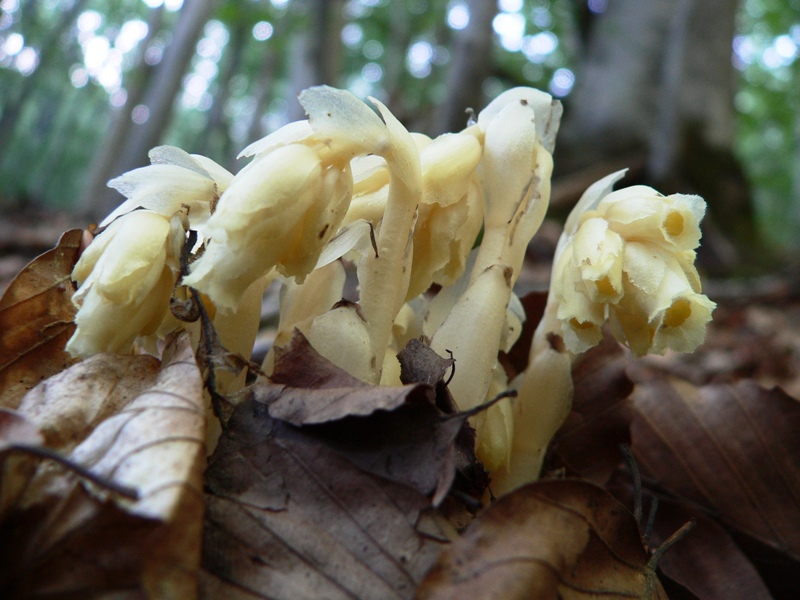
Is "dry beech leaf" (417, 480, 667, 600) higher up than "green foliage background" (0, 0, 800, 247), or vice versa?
"dry beech leaf" (417, 480, 667, 600)

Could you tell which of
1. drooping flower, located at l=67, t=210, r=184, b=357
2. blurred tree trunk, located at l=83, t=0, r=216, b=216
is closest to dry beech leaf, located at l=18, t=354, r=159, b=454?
drooping flower, located at l=67, t=210, r=184, b=357

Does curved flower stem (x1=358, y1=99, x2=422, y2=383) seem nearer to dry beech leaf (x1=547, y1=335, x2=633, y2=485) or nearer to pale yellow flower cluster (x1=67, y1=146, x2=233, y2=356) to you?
pale yellow flower cluster (x1=67, y1=146, x2=233, y2=356)

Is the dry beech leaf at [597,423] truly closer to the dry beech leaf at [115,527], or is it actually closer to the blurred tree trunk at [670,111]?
the dry beech leaf at [115,527]

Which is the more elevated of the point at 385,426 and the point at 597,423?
the point at 385,426

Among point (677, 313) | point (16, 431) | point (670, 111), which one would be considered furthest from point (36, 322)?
point (670, 111)

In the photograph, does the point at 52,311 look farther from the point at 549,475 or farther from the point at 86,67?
the point at 86,67

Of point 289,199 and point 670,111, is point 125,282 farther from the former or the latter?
point 670,111
